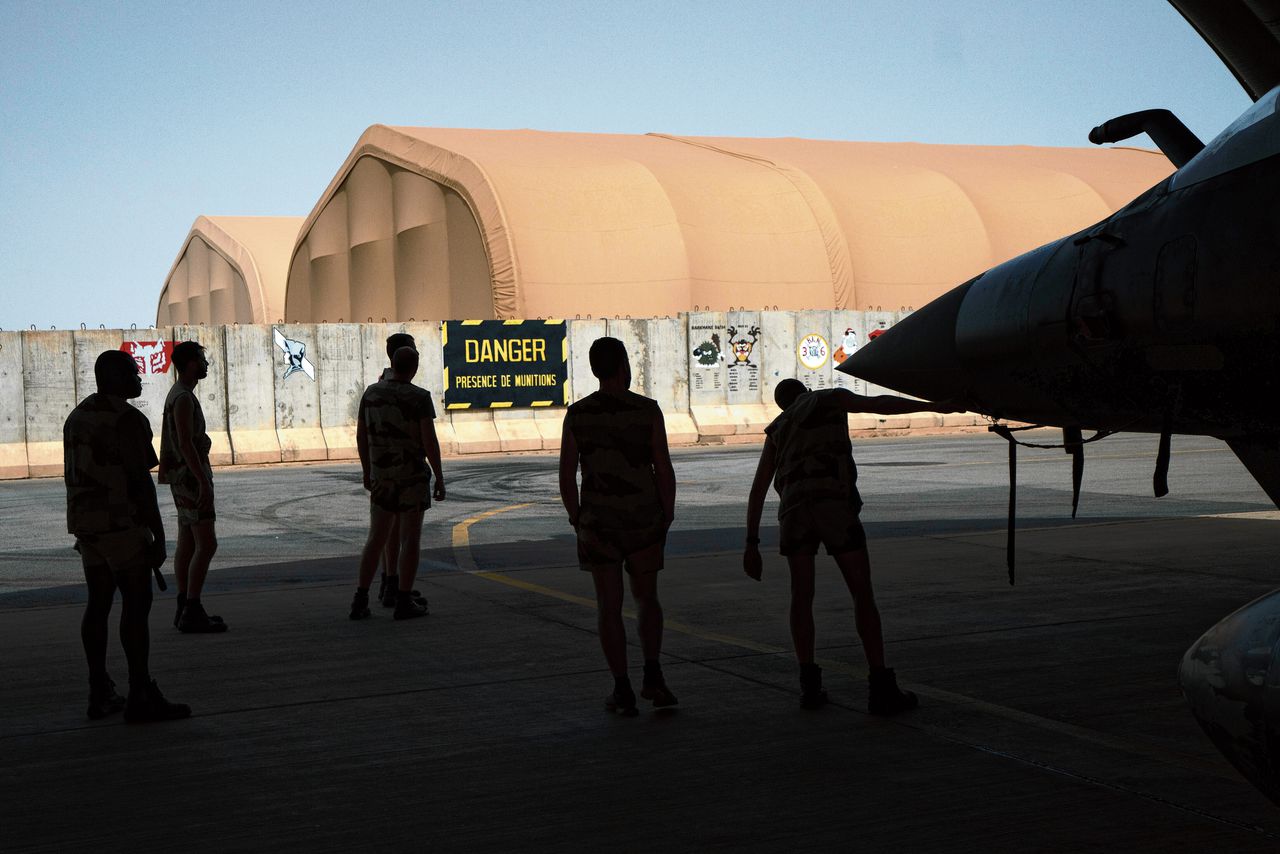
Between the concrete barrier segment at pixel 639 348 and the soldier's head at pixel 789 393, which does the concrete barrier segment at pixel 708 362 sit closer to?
the concrete barrier segment at pixel 639 348

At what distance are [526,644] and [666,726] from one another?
2.24m

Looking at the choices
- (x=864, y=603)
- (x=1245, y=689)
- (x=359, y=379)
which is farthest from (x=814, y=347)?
(x=1245, y=689)

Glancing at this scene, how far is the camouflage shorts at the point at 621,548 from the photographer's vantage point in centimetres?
635

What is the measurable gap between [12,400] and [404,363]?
1992cm

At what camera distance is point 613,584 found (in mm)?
6426

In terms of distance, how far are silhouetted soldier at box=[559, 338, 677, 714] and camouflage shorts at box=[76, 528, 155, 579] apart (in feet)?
7.09

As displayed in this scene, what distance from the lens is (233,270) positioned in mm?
80500

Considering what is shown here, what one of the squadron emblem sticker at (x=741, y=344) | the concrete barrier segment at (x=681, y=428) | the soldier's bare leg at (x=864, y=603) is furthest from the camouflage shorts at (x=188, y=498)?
the squadron emblem sticker at (x=741, y=344)

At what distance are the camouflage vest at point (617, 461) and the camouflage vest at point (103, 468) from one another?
221cm

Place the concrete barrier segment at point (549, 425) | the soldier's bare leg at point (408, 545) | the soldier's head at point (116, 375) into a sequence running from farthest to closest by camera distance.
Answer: the concrete barrier segment at point (549, 425)
the soldier's bare leg at point (408, 545)
the soldier's head at point (116, 375)

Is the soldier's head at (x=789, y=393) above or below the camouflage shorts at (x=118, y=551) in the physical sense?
above

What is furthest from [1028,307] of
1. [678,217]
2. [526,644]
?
[678,217]

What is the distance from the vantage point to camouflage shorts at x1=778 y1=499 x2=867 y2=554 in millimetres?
6305

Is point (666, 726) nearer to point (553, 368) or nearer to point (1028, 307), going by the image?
point (1028, 307)
